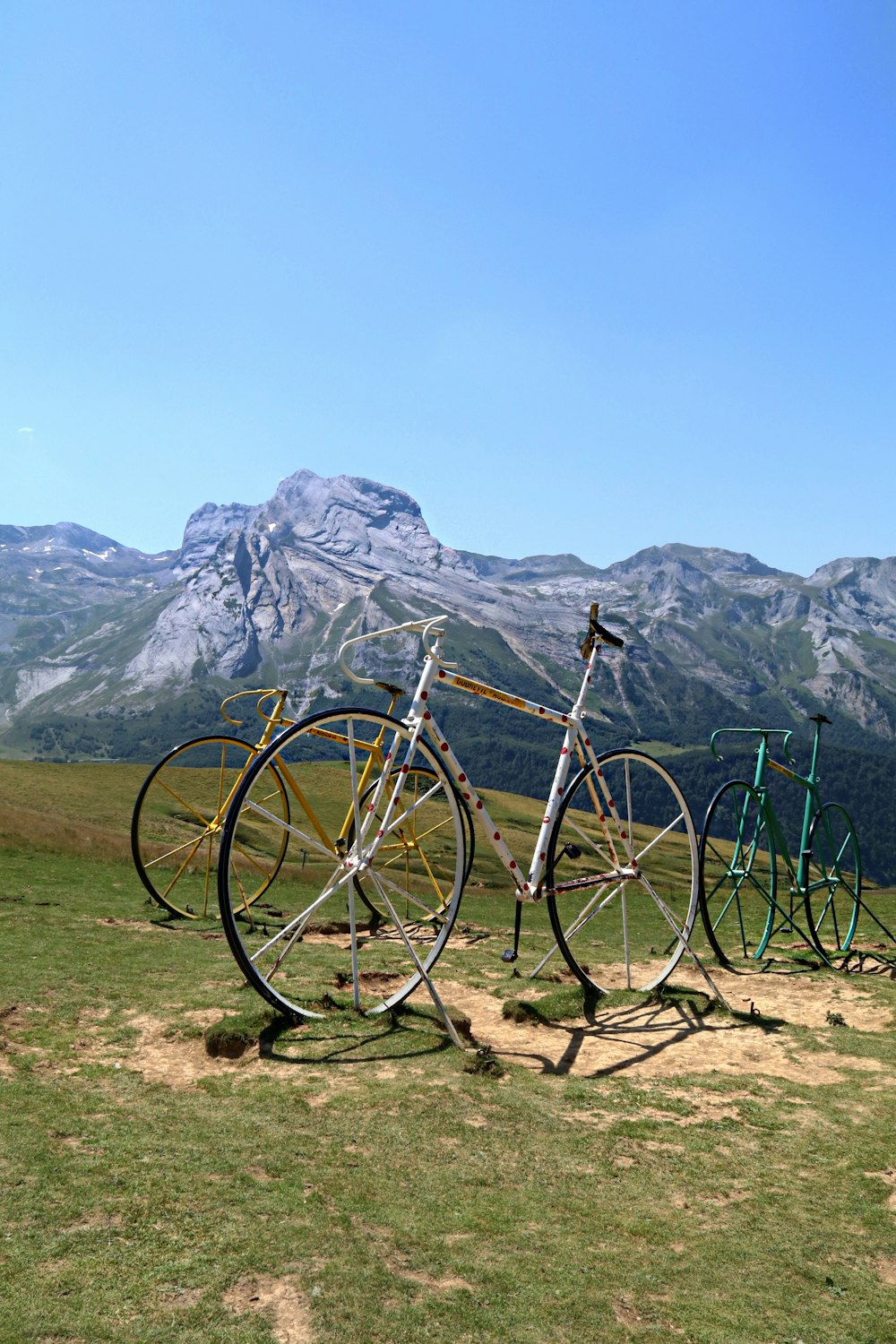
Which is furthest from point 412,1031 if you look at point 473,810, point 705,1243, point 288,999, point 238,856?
point 238,856

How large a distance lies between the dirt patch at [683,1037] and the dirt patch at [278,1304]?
461cm

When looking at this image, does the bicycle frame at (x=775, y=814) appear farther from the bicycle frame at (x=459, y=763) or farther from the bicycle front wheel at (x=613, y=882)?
the bicycle frame at (x=459, y=763)

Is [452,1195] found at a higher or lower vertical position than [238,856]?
higher

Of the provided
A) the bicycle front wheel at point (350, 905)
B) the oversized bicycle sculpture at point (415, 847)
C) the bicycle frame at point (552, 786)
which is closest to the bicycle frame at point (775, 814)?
the oversized bicycle sculpture at point (415, 847)

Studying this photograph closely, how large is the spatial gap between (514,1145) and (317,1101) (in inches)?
67.7

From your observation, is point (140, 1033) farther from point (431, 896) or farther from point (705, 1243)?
point (431, 896)

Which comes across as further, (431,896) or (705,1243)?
(431,896)

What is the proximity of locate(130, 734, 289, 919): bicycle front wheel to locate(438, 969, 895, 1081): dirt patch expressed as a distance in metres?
4.41

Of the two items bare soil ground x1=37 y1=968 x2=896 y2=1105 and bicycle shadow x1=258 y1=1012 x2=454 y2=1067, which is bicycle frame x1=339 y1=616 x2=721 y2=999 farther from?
bicycle shadow x1=258 y1=1012 x2=454 y2=1067

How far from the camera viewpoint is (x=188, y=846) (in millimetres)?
17594

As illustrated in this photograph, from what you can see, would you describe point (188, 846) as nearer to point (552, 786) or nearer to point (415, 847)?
point (415, 847)

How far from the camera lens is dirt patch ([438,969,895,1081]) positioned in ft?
30.8

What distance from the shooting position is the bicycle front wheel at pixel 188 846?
16.6 metres

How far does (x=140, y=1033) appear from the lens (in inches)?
352
